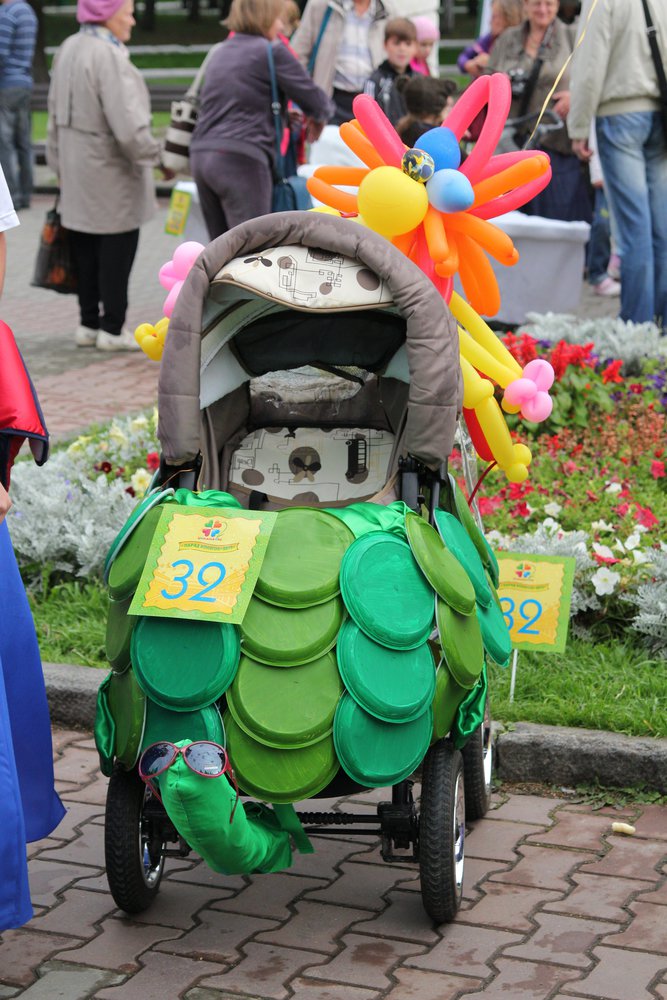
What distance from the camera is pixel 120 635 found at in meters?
3.38

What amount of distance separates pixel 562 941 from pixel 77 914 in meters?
1.18

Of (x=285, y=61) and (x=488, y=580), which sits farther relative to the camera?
(x=285, y=61)

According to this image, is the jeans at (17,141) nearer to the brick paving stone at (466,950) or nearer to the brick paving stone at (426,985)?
the brick paving stone at (466,950)

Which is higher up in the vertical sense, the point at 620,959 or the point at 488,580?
the point at 488,580

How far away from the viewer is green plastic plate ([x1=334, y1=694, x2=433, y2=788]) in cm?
321

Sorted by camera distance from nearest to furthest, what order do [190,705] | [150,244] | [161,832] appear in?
[190,705] < [161,832] < [150,244]

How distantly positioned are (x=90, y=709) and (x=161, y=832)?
4.40 ft

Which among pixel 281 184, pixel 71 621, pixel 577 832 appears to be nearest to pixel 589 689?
pixel 577 832

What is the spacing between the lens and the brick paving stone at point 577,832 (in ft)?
13.0

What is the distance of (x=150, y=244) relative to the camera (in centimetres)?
1421

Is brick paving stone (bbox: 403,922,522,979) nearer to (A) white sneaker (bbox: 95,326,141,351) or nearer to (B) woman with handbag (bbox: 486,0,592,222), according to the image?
(A) white sneaker (bbox: 95,326,141,351)

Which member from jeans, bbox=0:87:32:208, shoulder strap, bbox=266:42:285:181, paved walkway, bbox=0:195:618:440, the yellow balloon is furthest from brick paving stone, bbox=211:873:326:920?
jeans, bbox=0:87:32:208

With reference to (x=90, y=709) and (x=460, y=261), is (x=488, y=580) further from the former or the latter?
(x=90, y=709)

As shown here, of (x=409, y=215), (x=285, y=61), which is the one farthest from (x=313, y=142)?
(x=409, y=215)
